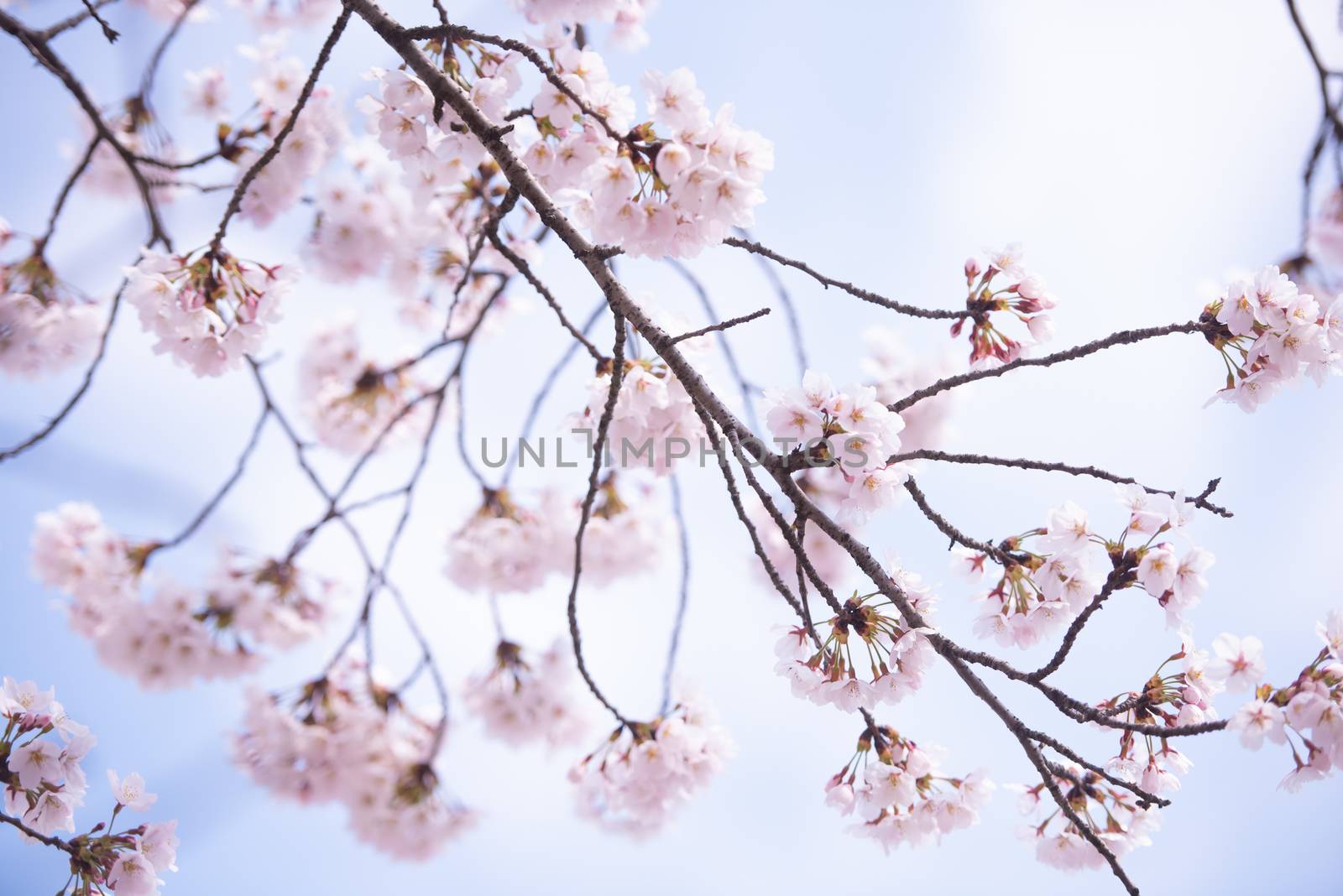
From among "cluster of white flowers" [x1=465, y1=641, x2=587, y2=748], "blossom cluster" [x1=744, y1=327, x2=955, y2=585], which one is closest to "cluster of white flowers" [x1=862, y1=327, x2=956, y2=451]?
"blossom cluster" [x1=744, y1=327, x2=955, y2=585]

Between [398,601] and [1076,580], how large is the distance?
2.13 metres

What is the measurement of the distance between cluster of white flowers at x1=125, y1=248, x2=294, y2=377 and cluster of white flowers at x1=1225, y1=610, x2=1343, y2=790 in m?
2.14

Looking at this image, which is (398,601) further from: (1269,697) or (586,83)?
(1269,697)

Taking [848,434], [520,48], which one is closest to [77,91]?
[520,48]

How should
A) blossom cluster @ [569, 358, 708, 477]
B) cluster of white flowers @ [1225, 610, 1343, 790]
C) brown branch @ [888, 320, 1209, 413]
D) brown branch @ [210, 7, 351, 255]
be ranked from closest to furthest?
cluster of white flowers @ [1225, 610, 1343, 790], brown branch @ [888, 320, 1209, 413], brown branch @ [210, 7, 351, 255], blossom cluster @ [569, 358, 708, 477]

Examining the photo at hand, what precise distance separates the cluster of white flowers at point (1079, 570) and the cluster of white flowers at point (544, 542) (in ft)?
6.57

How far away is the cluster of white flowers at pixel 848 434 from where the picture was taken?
139 cm

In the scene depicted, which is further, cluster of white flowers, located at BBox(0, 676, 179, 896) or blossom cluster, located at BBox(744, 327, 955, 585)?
blossom cluster, located at BBox(744, 327, 955, 585)

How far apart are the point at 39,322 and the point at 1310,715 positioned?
13.3 feet

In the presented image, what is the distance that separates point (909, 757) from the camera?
5.40 ft

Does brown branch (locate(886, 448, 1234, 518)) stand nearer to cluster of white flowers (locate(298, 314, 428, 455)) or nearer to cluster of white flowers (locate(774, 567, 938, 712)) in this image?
cluster of white flowers (locate(774, 567, 938, 712))

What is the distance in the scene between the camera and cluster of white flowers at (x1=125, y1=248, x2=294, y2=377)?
1.92 metres

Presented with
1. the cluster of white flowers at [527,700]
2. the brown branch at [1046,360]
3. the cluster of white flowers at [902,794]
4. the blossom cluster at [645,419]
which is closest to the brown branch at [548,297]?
the blossom cluster at [645,419]

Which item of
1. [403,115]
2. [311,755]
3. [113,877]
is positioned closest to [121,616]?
[311,755]
